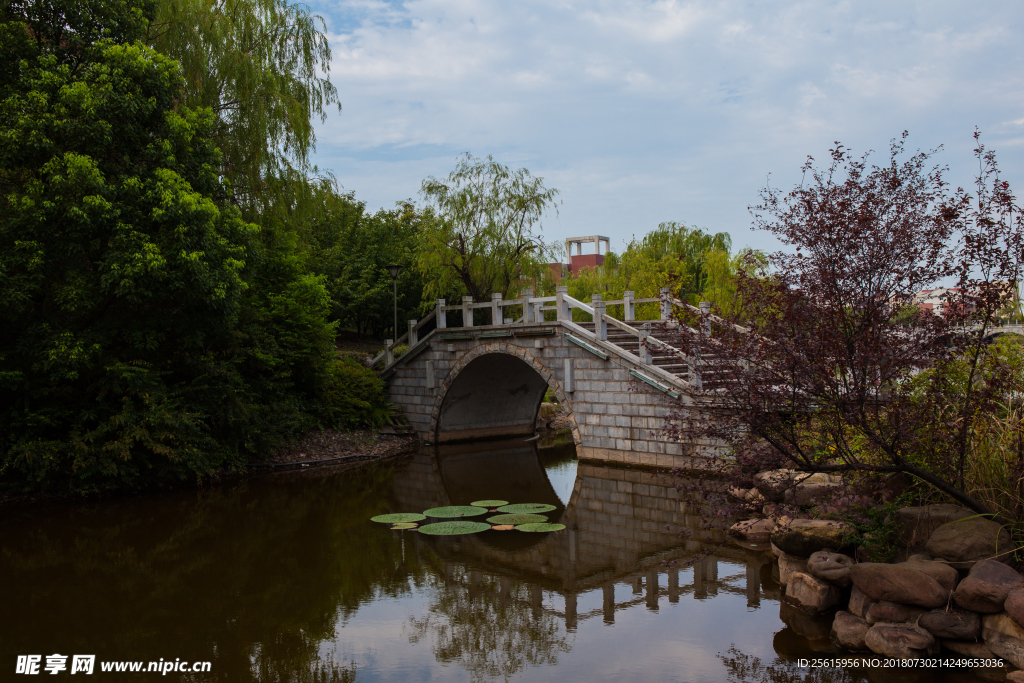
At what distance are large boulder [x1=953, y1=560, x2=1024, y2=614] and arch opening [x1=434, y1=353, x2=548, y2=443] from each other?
12.6 meters

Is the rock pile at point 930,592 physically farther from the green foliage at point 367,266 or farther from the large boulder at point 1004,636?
the green foliage at point 367,266

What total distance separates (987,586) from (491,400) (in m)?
15.3

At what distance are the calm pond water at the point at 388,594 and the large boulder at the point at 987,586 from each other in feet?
1.67

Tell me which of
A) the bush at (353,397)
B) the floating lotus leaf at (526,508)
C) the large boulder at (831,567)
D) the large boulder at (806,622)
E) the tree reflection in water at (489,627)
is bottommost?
the tree reflection in water at (489,627)

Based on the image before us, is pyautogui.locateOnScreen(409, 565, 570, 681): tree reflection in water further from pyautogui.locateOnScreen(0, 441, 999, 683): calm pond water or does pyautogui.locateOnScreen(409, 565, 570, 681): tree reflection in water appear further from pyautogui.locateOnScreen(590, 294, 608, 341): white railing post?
pyautogui.locateOnScreen(590, 294, 608, 341): white railing post

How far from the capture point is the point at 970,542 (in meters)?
5.88

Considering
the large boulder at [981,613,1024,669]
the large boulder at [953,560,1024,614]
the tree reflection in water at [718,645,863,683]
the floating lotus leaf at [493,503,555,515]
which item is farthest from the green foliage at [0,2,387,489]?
the large boulder at [981,613,1024,669]

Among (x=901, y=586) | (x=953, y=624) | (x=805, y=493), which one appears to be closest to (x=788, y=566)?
(x=805, y=493)

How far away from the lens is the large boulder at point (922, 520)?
21.0 ft

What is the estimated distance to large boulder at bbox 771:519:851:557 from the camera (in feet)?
23.0

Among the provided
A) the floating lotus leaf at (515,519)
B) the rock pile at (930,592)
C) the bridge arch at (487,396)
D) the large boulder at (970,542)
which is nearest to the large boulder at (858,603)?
the rock pile at (930,592)

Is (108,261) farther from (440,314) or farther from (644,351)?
(644,351)

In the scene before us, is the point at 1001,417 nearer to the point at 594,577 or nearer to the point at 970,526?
the point at 970,526

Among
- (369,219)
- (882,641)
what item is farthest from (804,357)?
(369,219)
